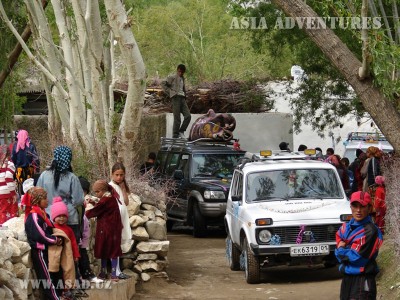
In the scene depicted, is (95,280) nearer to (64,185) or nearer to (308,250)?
(64,185)

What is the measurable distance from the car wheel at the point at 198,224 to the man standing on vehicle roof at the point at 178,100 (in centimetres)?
517

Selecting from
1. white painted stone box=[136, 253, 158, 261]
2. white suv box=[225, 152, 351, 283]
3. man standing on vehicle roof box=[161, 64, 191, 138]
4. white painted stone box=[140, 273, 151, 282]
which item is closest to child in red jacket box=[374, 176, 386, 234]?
white suv box=[225, 152, 351, 283]

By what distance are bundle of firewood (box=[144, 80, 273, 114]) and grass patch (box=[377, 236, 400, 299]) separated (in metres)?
15.7

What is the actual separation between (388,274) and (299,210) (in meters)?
1.97

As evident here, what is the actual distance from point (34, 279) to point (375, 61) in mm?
5268

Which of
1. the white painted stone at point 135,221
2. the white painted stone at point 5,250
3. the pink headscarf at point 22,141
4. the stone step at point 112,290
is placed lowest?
the stone step at point 112,290

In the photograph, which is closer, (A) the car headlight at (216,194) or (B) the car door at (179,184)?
(A) the car headlight at (216,194)

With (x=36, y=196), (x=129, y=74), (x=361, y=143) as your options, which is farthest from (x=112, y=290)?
(x=361, y=143)

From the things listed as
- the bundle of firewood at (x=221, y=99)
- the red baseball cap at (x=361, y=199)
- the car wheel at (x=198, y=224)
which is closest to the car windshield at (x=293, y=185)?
the car wheel at (x=198, y=224)

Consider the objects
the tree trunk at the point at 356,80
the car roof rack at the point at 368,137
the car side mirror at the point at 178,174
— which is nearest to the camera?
the tree trunk at the point at 356,80

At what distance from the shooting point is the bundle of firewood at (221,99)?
30438mm

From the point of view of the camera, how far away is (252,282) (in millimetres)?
15203

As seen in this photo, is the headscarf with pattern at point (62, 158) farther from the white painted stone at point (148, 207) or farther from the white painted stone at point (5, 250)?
the white painted stone at point (148, 207)

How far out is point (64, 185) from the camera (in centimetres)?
1191
